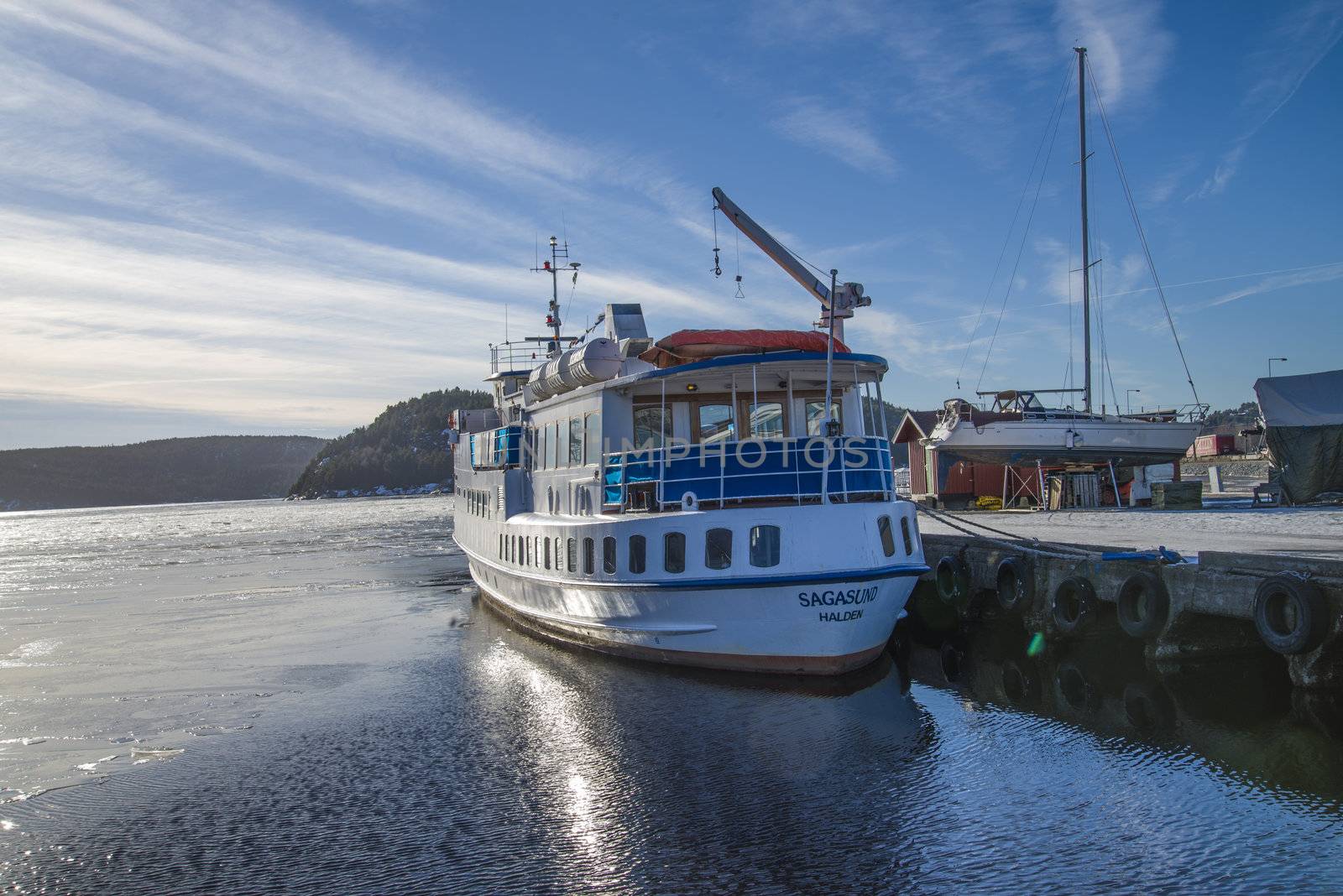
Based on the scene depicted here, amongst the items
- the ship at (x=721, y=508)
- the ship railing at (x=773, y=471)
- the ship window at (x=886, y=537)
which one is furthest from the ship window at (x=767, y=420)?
the ship window at (x=886, y=537)

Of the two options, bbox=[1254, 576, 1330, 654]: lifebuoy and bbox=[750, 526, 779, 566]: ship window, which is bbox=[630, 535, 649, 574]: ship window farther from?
bbox=[1254, 576, 1330, 654]: lifebuoy

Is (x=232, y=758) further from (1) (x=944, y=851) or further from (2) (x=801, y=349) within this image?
(2) (x=801, y=349)

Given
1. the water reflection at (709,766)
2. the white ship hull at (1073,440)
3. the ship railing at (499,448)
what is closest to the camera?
the water reflection at (709,766)

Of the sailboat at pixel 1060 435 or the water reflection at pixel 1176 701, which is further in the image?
the sailboat at pixel 1060 435

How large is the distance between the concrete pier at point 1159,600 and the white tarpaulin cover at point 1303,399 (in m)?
16.6

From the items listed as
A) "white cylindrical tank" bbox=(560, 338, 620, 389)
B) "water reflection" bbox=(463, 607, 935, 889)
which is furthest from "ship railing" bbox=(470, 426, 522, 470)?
"water reflection" bbox=(463, 607, 935, 889)

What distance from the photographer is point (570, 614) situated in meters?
20.2

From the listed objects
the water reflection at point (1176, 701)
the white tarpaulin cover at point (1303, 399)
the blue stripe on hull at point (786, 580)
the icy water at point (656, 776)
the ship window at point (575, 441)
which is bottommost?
the icy water at point (656, 776)

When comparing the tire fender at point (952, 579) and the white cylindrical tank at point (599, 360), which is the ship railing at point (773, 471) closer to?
the white cylindrical tank at point (599, 360)

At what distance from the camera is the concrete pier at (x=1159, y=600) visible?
13.4m

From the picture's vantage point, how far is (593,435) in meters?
19.5

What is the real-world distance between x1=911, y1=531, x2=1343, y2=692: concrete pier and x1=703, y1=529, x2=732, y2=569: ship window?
694 centimetres

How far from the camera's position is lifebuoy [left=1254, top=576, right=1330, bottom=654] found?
13086mm

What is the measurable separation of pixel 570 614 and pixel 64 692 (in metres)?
10.3
